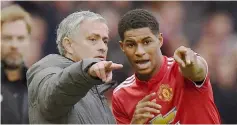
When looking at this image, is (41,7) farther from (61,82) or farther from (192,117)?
(61,82)

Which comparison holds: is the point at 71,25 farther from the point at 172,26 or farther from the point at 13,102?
the point at 172,26

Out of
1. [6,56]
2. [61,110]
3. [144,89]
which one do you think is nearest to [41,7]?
[6,56]

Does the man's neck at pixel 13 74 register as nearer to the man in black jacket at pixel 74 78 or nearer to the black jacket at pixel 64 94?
the man in black jacket at pixel 74 78

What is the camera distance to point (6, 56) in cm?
415

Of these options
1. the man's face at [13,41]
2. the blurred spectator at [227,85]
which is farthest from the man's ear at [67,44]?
the blurred spectator at [227,85]

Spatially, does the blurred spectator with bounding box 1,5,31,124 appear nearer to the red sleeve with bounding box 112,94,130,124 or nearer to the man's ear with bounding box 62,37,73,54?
the red sleeve with bounding box 112,94,130,124

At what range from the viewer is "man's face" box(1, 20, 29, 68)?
13.7 ft

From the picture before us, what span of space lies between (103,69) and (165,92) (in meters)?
1.15

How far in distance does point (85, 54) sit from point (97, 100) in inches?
10.9

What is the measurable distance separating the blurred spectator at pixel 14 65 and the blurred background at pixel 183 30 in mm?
329

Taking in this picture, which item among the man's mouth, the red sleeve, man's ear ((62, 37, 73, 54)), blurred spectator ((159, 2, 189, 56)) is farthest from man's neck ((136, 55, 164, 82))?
blurred spectator ((159, 2, 189, 56))

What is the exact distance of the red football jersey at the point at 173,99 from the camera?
324 cm

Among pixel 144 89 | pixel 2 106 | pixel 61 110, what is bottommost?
pixel 2 106

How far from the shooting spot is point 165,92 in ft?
11.1
